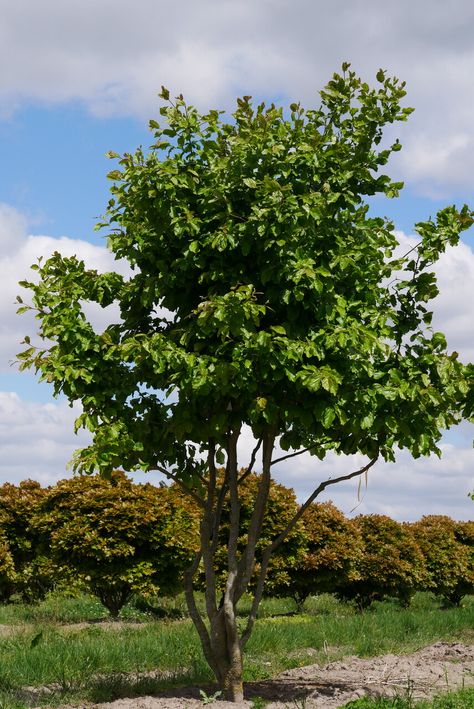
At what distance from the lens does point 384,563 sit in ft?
61.8

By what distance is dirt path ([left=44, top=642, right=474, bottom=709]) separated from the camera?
7941 millimetres

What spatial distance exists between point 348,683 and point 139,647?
8.44 feet

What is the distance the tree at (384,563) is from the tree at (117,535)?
15.5 feet

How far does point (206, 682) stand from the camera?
916 centimetres

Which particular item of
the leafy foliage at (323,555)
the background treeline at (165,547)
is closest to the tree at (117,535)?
the background treeline at (165,547)

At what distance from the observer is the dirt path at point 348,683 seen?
7.94 metres

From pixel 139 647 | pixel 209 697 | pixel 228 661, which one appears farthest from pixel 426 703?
pixel 139 647

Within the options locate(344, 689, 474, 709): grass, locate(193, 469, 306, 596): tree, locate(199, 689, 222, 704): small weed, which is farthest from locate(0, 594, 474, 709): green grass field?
locate(193, 469, 306, 596): tree

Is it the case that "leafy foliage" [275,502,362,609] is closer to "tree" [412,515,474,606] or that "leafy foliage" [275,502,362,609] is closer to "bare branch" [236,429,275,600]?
"tree" [412,515,474,606]

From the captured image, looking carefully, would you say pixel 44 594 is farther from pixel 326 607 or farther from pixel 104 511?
pixel 326 607

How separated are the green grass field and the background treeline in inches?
33.5

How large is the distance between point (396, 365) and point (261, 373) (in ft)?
4.94

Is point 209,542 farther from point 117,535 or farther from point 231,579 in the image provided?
point 117,535

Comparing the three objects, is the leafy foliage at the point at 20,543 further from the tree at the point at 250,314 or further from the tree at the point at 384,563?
the tree at the point at 250,314
